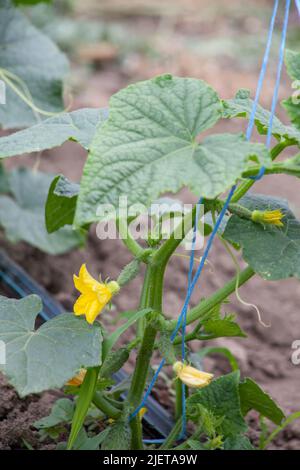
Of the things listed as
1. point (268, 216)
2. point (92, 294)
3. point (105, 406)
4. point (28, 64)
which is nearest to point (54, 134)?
point (92, 294)

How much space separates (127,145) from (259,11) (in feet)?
18.8

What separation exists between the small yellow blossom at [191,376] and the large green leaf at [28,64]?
1.21 meters

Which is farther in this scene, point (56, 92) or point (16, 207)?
point (16, 207)

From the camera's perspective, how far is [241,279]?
1442 millimetres

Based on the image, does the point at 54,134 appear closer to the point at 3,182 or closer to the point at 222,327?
the point at 222,327

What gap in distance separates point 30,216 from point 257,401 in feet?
4.27

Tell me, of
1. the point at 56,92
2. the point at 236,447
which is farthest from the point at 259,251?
the point at 56,92

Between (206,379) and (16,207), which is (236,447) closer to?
(206,379)

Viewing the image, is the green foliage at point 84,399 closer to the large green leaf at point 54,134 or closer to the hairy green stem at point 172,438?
the hairy green stem at point 172,438

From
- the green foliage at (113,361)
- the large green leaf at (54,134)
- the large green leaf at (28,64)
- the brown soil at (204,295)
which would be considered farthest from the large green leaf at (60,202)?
the large green leaf at (28,64)

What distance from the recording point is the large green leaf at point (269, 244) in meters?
1.29

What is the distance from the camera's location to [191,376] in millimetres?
1333

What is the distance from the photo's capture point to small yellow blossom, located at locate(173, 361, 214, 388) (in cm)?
132

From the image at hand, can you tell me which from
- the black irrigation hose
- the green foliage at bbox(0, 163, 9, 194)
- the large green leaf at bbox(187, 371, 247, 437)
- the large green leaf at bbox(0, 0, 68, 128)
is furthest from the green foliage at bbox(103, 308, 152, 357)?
the green foliage at bbox(0, 163, 9, 194)
